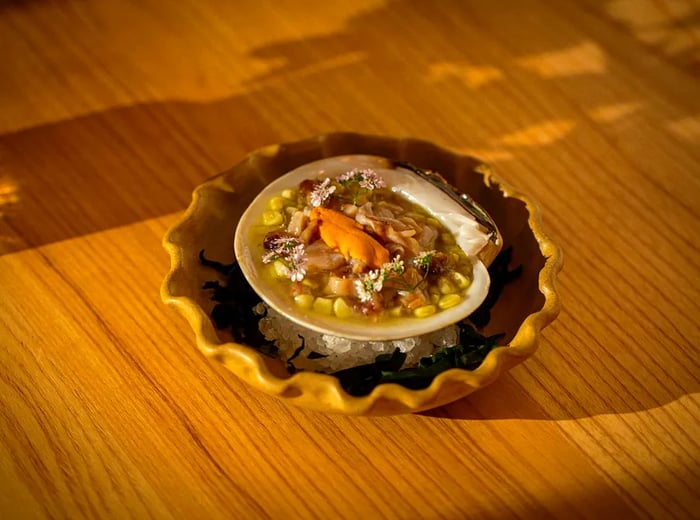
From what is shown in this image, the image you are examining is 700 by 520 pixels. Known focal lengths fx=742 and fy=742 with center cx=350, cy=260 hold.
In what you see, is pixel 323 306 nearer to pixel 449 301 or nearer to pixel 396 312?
pixel 396 312

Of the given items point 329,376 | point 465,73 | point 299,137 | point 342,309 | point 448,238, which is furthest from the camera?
point 465,73

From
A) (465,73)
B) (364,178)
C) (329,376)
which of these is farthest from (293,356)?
(465,73)

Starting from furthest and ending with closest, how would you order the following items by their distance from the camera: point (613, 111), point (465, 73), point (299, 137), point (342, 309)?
point (465, 73) → point (613, 111) → point (299, 137) → point (342, 309)

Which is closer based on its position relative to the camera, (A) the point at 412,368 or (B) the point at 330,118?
(A) the point at 412,368

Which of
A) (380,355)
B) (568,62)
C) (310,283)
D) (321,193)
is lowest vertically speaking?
(380,355)

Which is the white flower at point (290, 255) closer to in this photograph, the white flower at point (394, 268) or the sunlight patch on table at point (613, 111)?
the white flower at point (394, 268)

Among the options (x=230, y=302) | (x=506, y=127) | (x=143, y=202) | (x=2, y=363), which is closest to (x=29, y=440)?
(x=2, y=363)

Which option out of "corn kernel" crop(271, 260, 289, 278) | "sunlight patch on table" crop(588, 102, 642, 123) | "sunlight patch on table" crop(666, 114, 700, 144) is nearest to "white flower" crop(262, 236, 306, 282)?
"corn kernel" crop(271, 260, 289, 278)
